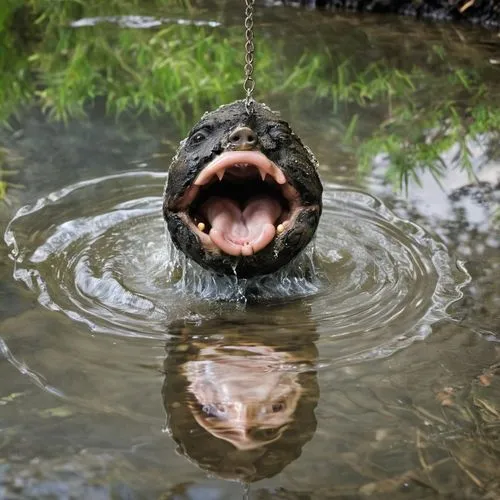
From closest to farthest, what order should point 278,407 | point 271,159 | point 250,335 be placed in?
point 278,407, point 250,335, point 271,159

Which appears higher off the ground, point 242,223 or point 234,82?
point 242,223

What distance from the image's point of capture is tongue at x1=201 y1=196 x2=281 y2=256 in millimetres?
3730

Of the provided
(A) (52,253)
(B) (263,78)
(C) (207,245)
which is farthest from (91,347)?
(B) (263,78)

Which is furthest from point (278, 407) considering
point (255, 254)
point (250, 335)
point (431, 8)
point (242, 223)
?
point (431, 8)

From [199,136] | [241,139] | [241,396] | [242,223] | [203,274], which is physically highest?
[241,139]

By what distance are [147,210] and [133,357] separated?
1.89 m

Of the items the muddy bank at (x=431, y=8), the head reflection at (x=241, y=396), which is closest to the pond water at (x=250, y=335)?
the head reflection at (x=241, y=396)

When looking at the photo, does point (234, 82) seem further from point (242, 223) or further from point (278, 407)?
point (278, 407)

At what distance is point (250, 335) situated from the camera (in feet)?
11.7

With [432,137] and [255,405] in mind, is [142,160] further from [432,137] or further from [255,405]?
[255,405]

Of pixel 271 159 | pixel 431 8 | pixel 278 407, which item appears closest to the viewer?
pixel 278 407

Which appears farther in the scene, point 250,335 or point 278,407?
point 250,335

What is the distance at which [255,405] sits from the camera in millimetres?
2971

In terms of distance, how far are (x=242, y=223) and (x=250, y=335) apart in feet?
1.99
